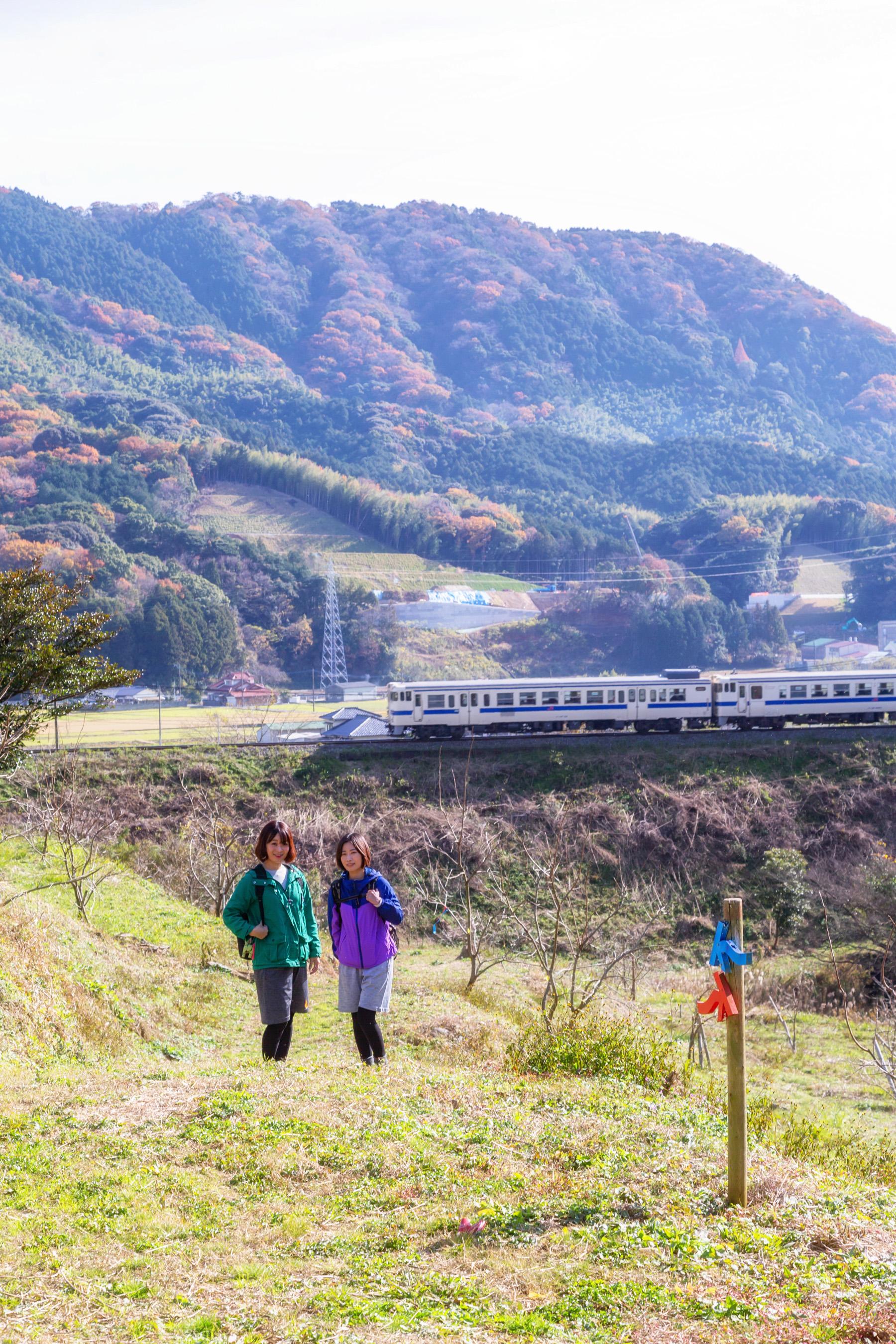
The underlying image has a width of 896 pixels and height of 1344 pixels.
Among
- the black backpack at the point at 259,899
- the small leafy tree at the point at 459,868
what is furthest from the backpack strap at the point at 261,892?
the small leafy tree at the point at 459,868

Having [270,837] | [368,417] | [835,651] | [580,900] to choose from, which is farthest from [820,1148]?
[368,417]

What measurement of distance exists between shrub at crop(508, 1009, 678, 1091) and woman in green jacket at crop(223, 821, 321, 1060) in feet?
6.23

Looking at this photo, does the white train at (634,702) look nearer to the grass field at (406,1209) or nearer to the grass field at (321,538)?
the grass field at (406,1209)

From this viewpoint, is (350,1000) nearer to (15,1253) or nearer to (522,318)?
(15,1253)

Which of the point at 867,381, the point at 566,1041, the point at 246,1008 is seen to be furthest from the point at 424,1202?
the point at 867,381

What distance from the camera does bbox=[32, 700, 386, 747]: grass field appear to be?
30312mm

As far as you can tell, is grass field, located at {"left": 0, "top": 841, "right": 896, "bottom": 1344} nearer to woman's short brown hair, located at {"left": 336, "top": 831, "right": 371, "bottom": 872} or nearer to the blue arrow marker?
the blue arrow marker

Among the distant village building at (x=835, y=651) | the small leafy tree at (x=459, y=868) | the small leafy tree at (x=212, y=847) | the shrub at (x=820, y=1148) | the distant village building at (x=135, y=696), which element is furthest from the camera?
the distant village building at (x=835, y=651)

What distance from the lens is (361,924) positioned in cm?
679

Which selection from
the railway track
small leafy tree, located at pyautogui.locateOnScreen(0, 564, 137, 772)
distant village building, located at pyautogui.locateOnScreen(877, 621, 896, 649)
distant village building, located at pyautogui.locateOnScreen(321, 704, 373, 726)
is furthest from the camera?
distant village building, located at pyautogui.locateOnScreen(877, 621, 896, 649)

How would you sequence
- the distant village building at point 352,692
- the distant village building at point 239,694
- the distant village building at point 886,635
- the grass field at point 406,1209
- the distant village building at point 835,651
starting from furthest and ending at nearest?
the distant village building at point 886,635 < the distant village building at point 835,651 < the distant village building at point 352,692 < the distant village building at point 239,694 < the grass field at point 406,1209

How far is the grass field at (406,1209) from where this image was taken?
3.89 meters

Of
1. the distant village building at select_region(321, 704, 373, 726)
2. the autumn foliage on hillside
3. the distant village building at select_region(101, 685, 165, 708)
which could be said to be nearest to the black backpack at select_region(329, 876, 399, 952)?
the distant village building at select_region(321, 704, 373, 726)

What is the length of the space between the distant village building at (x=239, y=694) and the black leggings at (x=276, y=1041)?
116ft
